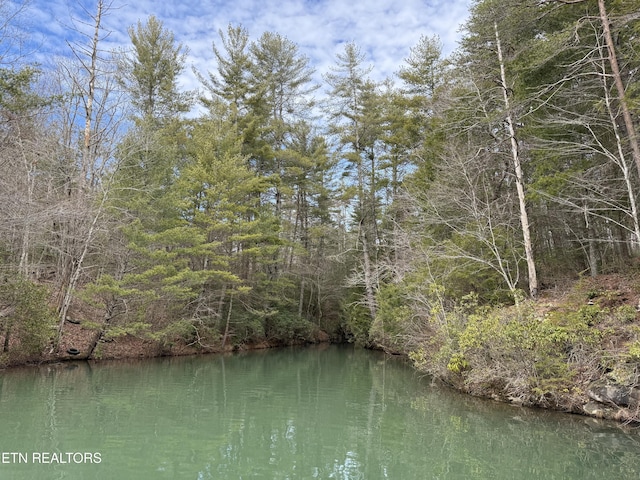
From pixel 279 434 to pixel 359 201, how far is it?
17219 mm

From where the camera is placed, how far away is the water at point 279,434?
489 centimetres

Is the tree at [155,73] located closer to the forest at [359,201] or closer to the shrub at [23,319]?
the forest at [359,201]

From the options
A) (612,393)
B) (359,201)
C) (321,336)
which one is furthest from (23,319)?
(321,336)

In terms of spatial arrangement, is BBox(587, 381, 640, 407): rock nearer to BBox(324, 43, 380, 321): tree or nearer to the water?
the water

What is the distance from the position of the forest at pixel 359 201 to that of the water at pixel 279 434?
4.44 feet

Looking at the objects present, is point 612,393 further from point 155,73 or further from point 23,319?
point 155,73

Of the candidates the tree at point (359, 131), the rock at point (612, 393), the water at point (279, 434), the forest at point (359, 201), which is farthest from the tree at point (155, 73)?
the rock at point (612, 393)

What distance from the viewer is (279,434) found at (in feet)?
21.1

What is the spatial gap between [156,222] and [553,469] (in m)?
14.5

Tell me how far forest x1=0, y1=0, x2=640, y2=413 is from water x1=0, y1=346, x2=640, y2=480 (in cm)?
135

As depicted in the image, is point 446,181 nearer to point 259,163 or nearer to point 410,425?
point 410,425

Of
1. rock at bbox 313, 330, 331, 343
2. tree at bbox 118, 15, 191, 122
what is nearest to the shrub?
tree at bbox 118, 15, 191, 122

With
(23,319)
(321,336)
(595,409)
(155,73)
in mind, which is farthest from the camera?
(321,336)

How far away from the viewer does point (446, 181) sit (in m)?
13.1
